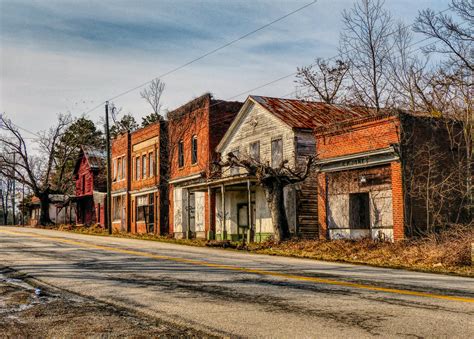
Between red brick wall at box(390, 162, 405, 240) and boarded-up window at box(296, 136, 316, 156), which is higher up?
boarded-up window at box(296, 136, 316, 156)

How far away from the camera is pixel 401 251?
1938 centimetres

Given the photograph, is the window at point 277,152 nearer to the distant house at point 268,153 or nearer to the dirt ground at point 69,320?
the distant house at point 268,153

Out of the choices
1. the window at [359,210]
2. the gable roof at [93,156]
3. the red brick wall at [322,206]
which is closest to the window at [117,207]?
the gable roof at [93,156]

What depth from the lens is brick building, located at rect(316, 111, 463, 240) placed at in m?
21.4

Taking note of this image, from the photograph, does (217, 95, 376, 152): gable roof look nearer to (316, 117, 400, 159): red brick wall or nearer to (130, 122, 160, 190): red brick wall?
(316, 117, 400, 159): red brick wall

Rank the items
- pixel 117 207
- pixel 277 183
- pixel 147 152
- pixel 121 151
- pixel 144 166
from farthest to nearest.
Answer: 1. pixel 117 207
2. pixel 121 151
3. pixel 144 166
4. pixel 147 152
5. pixel 277 183

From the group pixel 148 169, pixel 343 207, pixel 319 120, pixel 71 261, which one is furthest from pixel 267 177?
pixel 148 169

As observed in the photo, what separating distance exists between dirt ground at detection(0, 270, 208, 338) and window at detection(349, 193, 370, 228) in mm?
15689

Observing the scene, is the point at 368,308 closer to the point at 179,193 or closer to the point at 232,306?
the point at 232,306

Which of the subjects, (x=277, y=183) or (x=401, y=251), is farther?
(x=277, y=183)

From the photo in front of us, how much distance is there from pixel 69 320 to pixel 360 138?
1723 centimetres

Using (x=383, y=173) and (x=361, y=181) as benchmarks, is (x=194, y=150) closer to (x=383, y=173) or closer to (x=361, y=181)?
(x=361, y=181)

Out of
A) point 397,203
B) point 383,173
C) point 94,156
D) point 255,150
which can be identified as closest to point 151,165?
point 255,150

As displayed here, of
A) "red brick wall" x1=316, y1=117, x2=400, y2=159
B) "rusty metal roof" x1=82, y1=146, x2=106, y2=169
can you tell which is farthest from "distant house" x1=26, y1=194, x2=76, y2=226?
"red brick wall" x1=316, y1=117, x2=400, y2=159
